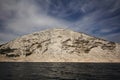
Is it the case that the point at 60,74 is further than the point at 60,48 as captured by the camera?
No

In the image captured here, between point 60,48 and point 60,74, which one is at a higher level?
point 60,48

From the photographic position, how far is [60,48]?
171875 mm

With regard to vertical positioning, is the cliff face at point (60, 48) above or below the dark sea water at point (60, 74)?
above

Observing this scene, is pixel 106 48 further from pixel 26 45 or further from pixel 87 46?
pixel 26 45

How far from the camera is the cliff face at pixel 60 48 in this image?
162m

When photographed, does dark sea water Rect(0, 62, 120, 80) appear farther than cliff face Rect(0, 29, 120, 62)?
No

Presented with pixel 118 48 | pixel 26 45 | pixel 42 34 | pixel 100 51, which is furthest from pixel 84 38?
pixel 26 45

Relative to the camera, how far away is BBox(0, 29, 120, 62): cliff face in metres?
162

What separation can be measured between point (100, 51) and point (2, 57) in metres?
115

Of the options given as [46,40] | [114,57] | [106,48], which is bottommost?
[114,57]

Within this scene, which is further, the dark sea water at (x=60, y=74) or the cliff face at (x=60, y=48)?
the cliff face at (x=60, y=48)

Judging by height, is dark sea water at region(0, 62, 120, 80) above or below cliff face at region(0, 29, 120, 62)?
below

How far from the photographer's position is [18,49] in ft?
601

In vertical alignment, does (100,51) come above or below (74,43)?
below
